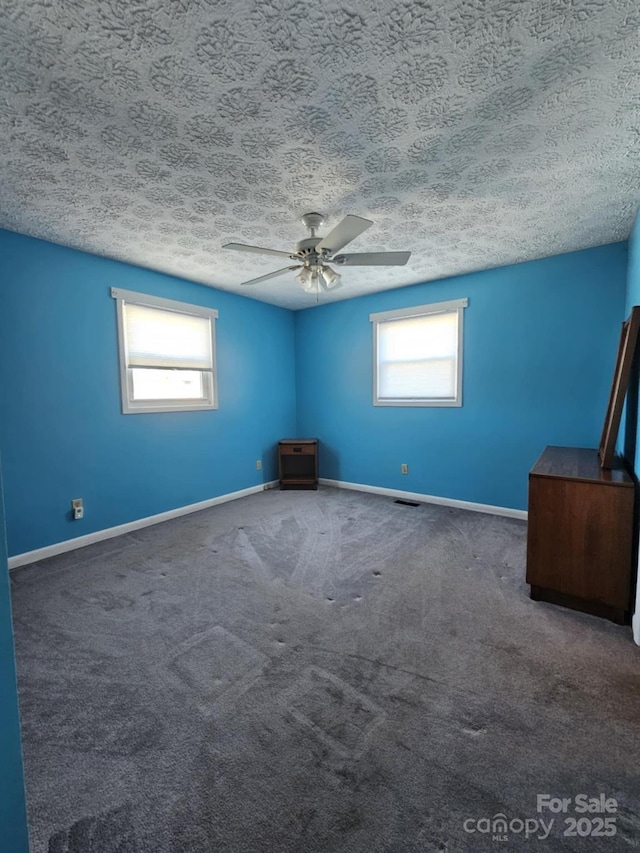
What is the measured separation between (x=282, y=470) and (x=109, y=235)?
10.7 feet

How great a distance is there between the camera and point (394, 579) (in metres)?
2.54

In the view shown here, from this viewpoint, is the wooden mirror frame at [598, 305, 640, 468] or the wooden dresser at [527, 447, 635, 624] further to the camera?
the wooden mirror frame at [598, 305, 640, 468]

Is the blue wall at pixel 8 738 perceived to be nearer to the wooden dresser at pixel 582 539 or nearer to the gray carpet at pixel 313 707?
the gray carpet at pixel 313 707

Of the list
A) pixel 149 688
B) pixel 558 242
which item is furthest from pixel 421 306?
pixel 149 688

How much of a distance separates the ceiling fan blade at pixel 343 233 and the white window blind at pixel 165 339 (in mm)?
2150

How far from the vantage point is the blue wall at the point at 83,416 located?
9.21 ft

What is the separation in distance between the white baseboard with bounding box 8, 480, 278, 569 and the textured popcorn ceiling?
251 centimetres

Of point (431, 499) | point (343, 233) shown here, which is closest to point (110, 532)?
point (343, 233)

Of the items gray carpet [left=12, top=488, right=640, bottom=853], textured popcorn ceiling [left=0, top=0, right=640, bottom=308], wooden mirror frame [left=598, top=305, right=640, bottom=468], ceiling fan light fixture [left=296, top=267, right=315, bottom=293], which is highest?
textured popcorn ceiling [left=0, top=0, right=640, bottom=308]

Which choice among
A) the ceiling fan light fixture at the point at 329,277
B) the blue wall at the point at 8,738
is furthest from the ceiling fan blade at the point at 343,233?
the blue wall at the point at 8,738

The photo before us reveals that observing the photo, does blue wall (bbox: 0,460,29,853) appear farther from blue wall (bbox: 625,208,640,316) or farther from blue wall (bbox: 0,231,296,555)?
blue wall (bbox: 625,208,640,316)

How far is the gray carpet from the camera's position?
1109 millimetres

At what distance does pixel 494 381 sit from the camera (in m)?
3.76

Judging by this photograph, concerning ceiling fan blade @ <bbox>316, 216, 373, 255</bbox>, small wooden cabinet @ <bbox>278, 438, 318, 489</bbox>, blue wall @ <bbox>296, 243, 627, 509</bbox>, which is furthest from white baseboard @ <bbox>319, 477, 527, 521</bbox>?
ceiling fan blade @ <bbox>316, 216, 373, 255</bbox>
